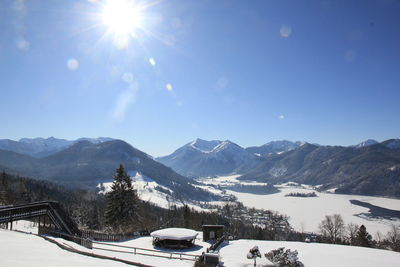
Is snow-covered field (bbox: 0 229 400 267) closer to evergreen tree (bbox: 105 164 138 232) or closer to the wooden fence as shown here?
the wooden fence

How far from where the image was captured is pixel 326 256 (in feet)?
96.4

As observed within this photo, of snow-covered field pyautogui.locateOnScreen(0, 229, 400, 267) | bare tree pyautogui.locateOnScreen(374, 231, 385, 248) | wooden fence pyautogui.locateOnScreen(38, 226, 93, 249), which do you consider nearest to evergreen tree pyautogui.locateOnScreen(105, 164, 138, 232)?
snow-covered field pyautogui.locateOnScreen(0, 229, 400, 267)

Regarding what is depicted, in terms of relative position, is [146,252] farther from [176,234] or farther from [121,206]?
[121,206]

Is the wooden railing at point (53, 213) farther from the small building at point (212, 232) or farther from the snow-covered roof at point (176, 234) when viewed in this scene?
the small building at point (212, 232)

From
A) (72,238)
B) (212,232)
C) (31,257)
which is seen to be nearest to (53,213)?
(72,238)

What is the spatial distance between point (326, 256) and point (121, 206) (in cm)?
3315

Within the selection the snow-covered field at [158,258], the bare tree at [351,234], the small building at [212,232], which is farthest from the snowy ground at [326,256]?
the bare tree at [351,234]

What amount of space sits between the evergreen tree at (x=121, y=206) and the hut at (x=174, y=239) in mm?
14448

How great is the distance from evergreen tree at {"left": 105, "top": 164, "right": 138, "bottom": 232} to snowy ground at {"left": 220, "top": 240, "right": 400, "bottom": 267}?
20.4 metres

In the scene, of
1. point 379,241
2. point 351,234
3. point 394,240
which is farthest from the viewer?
point 379,241

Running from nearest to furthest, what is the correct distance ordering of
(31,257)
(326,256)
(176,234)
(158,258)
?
1. (31,257)
2. (158,258)
3. (326,256)
4. (176,234)

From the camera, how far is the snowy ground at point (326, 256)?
86.8 feet

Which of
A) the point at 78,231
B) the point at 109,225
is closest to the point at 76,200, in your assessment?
the point at 109,225

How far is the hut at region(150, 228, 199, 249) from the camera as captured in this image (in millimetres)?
33156
